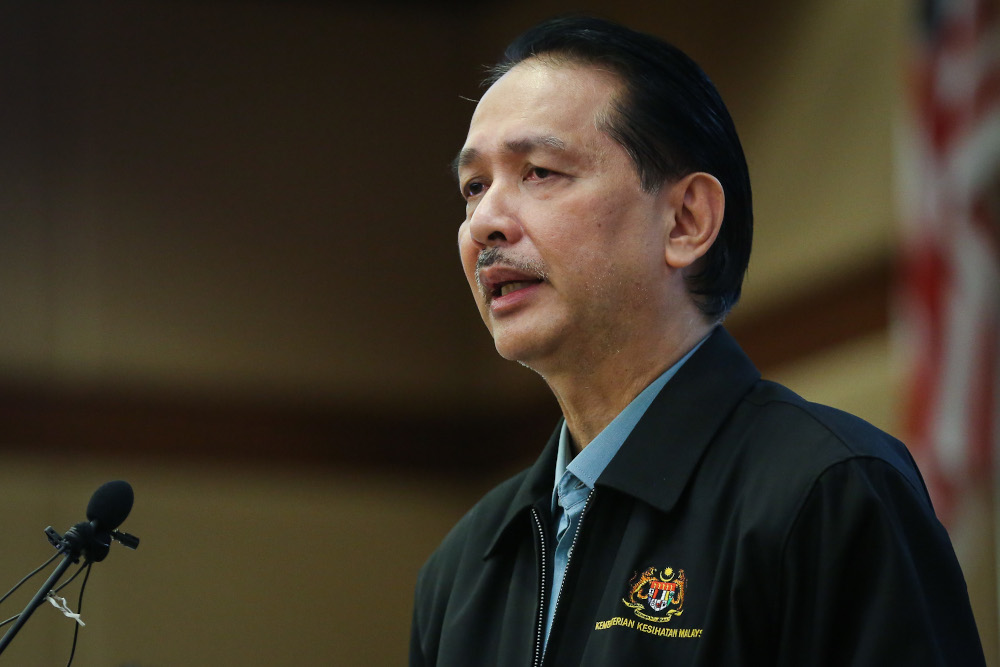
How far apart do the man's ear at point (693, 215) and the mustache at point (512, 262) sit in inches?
7.9

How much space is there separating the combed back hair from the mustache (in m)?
0.20

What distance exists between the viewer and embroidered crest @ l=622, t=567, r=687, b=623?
4.28ft

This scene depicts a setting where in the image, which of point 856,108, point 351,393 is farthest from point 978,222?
point 351,393

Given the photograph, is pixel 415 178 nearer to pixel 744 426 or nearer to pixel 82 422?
pixel 82 422

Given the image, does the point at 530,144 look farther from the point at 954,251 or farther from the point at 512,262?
the point at 954,251

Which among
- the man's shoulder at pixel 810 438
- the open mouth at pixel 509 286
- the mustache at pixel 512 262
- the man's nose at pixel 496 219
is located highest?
the man's nose at pixel 496 219

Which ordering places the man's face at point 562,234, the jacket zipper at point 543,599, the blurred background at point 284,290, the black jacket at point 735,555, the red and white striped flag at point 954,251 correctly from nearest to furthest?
the black jacket at point 735,555 < the jacket zipper at point 543,599 < the man's face at point 562,234 < the red and white striped flag at point 954,251 < the blurred background at point 284,290

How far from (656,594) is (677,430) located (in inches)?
9.7

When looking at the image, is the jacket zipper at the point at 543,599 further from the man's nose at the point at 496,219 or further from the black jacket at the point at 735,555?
the man's nose at the point at 496,219

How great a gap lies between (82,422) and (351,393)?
4.11 ft

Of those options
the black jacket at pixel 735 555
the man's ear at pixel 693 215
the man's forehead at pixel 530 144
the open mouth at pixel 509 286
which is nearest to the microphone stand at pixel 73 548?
the black jacket at pixel 735 555

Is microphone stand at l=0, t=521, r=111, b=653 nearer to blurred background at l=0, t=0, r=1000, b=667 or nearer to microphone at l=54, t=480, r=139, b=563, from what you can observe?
microphone at l=54, t=480, r=139, b=563

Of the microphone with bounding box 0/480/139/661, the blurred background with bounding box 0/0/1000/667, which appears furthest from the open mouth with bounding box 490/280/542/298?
the blurred background with bounding box 0/0/1000/667

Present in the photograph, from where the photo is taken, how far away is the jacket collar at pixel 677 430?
1.42 meters
